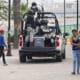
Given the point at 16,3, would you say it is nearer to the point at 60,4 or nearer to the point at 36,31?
the point at 36,31

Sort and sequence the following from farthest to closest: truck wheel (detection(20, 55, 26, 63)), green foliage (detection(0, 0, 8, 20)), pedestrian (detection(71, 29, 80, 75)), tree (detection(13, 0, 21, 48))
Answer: green foliage (detection(0, 0, 8, 20)) < tree (detection(13, 0, 21, 48)) < truck wheel (detection(20, 55, 26, 63)) < pedestrian (detection(71, 29, 80, 75))

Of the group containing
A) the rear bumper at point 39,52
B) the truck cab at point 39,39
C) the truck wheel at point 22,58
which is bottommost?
the truck wheel at point 22,58

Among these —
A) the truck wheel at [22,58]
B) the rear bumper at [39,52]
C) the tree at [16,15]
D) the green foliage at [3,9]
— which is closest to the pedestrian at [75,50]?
the rear bumper at [39,52]

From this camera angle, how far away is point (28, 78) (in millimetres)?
15805

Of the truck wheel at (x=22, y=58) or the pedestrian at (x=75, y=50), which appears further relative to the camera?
the truck wheel at (x=22, y=58)

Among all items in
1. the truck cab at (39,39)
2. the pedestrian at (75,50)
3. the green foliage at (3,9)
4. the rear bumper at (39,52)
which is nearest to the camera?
the pedestrian at (75,50)

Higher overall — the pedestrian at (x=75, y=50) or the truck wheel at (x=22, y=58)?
the pedestrian at (x=75, y=50)

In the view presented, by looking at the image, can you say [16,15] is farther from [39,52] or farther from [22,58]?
[39,52]

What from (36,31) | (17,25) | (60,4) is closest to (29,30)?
(36,31)

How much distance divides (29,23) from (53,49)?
2.73m

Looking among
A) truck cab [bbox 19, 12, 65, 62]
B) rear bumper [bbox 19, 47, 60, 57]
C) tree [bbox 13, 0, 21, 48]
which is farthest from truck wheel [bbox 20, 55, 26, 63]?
tree [bbox 13, 0, 21, 48]

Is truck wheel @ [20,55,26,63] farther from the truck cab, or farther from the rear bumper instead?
the rear bumper

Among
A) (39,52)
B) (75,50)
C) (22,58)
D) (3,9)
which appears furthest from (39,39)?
(3,9)

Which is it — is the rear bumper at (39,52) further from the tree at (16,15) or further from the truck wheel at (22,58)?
the tree at (16,15)
